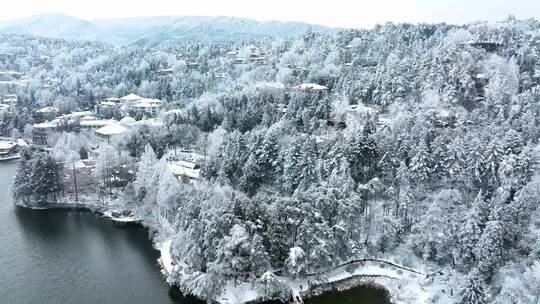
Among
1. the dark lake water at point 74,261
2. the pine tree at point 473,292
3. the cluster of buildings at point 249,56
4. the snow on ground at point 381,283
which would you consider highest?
the cluster of buildings at point 249,56

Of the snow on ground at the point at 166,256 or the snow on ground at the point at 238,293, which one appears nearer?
the snow on ground at the point at 238,293

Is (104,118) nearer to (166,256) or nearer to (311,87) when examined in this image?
(311,87)

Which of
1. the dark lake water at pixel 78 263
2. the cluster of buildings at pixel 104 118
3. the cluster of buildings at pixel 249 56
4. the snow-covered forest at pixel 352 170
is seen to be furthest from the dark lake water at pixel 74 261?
the cluster of buildings at pixel 249 56

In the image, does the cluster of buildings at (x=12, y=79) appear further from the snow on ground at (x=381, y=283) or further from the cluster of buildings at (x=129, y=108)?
the snow on ground at (x=381, y=283)

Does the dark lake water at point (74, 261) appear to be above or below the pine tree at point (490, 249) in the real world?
below

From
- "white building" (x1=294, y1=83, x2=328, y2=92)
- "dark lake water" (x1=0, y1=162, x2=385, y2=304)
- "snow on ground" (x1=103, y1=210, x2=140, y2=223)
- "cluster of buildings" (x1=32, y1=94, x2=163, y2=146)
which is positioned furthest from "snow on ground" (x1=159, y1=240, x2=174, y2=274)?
"white building" (x1=294, y1=83, x2=328, y2=92)

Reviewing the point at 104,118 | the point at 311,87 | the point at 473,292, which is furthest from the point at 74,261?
the point at 104,118
